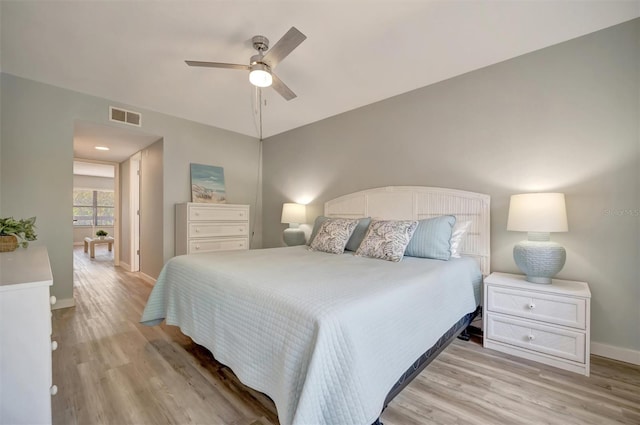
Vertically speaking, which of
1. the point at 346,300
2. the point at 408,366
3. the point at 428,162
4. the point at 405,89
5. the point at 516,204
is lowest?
the point at 408,366

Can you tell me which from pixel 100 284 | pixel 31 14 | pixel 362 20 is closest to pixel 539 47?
pixel 362 20

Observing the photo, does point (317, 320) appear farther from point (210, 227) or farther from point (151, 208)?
point (151, 208)

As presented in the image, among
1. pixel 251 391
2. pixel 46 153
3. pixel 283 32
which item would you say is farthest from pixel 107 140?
pixel 251 391

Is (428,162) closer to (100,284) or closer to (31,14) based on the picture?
(31,14)

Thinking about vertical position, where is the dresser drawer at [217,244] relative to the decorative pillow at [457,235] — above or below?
below

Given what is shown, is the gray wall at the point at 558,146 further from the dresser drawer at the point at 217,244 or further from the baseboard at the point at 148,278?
the baseboard at the point at 148,278

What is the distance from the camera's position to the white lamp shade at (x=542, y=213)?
1974mm

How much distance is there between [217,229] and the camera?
3984mm

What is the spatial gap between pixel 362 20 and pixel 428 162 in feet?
5.08

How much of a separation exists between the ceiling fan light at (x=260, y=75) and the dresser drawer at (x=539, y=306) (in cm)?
244

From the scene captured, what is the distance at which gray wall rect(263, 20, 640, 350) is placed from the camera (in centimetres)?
197

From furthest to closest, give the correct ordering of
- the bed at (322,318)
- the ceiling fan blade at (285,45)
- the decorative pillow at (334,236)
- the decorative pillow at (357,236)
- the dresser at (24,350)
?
1. the decorative pillow at (357,236)
2. the decorative pillow at (334,236)
3. the ceiling fan blade at (285,45)
4. the bed at (322,318)
5. the dresser at (24,350)

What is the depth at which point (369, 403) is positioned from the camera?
1094 millimetres

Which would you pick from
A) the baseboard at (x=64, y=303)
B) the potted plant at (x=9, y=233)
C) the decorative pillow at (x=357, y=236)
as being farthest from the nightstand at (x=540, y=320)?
the baseboard at (x=64, y=303)
